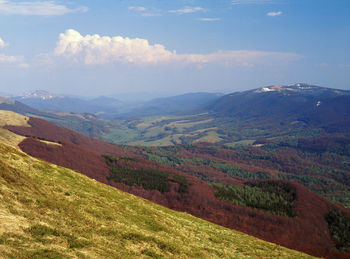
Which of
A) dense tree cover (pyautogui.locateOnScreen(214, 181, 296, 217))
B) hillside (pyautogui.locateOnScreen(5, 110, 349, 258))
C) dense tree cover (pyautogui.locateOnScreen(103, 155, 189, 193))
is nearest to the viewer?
hillside (pyautogui.locateOnScreen(5, 110, 349, 258))

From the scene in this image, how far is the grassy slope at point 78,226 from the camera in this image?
1059 inches

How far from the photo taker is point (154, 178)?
612 feet

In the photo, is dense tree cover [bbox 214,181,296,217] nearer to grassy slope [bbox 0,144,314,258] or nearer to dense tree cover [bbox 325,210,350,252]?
dense tree cover [bbox 325,210,350,252]

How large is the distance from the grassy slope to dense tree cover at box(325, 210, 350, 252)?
352 feet

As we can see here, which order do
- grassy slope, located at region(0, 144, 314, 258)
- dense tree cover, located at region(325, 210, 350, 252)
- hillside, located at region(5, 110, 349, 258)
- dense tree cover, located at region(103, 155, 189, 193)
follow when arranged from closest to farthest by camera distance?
grassy slope, located at region(0, 144, 314, 258), dense tree cover, located at region(325, 210, 350, 252), hillside, located at region(5, 110, 349, 258), dense tree cover, located at region(103, 155, 189, 193)

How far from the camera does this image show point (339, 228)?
506 feet

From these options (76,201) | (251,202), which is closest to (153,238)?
(76,201)

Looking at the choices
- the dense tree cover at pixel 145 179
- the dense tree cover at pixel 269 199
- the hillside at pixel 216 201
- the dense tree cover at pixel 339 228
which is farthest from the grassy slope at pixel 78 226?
the dense tree cover at pixel 269 199

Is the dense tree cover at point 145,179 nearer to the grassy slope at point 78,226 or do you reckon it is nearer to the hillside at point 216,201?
the hillside at point 216,201

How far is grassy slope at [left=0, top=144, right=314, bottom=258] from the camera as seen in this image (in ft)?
88.2

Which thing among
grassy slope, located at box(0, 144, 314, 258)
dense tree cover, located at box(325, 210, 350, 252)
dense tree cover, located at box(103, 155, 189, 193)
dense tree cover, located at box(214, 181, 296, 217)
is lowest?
dense tree cover, located at box(325, 210, 350, 252)

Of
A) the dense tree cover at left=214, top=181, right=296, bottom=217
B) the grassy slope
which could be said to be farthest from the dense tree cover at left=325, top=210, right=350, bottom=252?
the grassy slope

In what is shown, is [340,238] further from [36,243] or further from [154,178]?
[36,243]

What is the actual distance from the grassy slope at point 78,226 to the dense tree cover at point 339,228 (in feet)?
352
